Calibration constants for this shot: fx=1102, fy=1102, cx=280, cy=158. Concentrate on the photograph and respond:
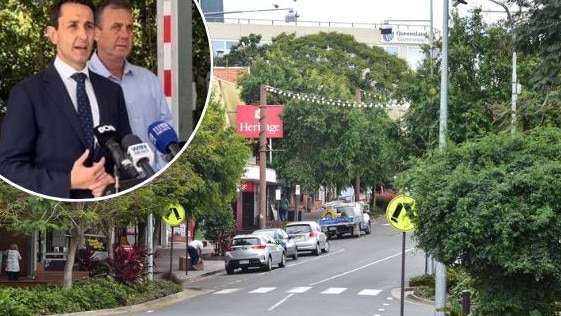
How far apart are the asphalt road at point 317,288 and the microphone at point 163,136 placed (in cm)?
1924

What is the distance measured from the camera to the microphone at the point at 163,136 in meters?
2.74

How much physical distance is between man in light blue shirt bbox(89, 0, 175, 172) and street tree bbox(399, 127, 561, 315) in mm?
15256

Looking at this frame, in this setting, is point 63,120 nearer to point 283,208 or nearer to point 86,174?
point 86,174

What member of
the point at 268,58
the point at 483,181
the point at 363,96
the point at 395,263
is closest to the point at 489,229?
the point at 483,181

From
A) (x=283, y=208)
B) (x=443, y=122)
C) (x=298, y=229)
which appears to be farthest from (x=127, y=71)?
(x=283, y=208)

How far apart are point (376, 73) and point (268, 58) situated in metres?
13.8

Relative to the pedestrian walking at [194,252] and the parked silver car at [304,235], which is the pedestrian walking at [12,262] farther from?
the parked silver car at [304,235]

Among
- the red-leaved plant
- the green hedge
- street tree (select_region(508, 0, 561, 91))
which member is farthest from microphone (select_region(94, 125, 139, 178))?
the red-leaved plant

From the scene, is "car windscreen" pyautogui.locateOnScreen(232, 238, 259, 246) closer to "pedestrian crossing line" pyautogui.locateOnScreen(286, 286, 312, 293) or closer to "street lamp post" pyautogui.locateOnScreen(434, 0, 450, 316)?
"pedestrian crossing line" pyautogui.locateOnScreen(286, 286, 312, 293)

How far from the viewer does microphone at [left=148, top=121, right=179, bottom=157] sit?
274cm

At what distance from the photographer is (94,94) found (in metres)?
2.68

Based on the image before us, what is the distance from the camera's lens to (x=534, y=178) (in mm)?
17906

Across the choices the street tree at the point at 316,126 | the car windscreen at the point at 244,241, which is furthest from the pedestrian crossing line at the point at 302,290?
the street tree at the point at 316,126

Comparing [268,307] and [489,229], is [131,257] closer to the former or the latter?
[268,307]
